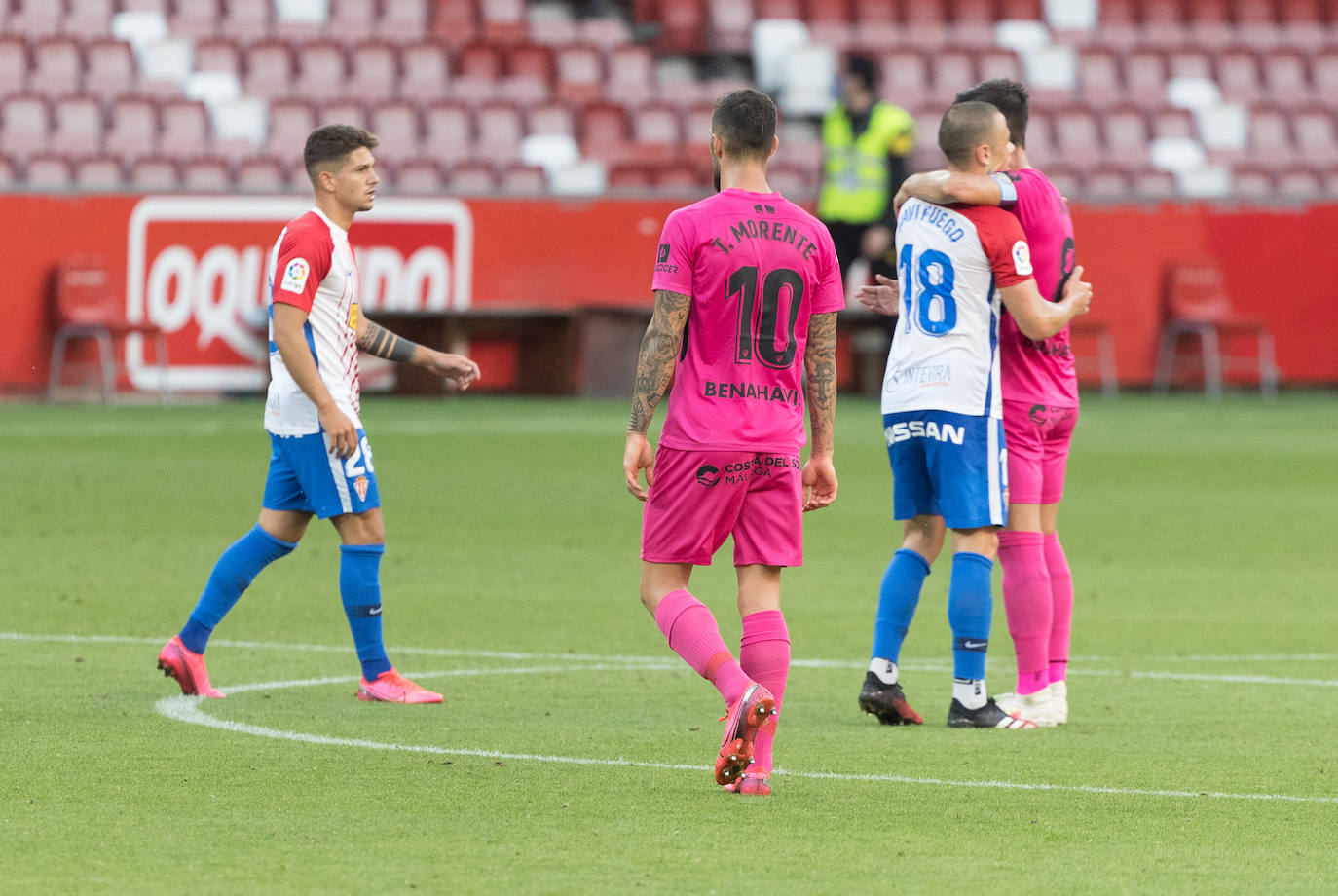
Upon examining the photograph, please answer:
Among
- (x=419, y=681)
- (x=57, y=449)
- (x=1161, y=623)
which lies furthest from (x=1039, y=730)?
(x=57, y=449)

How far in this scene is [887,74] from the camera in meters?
25.0

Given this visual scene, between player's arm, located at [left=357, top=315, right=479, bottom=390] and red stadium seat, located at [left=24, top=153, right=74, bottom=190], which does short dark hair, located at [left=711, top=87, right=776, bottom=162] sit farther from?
red stadium seat, located at [left=24, top=153, right=74, bottom=190]

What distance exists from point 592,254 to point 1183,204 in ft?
20.6


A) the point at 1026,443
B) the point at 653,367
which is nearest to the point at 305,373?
the point at 653,367

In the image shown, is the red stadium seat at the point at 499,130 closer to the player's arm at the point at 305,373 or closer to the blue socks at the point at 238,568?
the blue socks at the point at 238,568

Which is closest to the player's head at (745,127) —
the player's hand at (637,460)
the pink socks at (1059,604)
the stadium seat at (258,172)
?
the player's hand at (637,460)

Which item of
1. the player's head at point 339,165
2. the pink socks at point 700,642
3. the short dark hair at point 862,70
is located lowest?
the pink socks at point 700,642

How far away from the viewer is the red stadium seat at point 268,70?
2244cm

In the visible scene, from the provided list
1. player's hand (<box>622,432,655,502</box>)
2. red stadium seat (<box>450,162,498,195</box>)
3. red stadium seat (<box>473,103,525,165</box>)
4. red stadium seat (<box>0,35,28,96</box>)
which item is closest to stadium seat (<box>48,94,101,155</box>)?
red stadium seat (<box>0,35,28,96</box>)

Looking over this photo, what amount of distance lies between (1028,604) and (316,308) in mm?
2389

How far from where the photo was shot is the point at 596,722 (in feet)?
21.1

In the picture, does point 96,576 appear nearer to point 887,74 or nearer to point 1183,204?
point 1183,204

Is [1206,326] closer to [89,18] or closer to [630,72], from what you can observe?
[630,72]

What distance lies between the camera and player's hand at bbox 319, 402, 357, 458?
660cm
